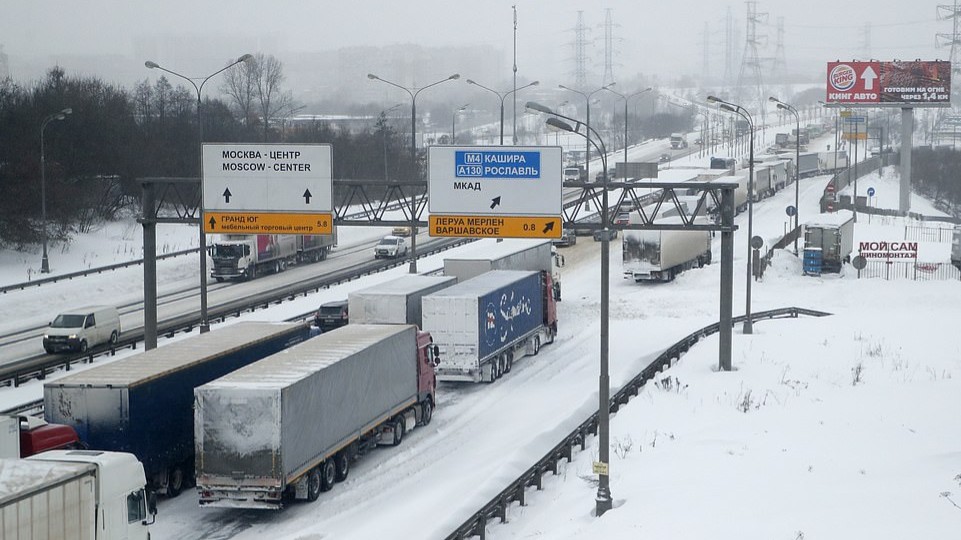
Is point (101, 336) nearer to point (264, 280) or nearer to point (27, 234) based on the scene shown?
point (264, 280)

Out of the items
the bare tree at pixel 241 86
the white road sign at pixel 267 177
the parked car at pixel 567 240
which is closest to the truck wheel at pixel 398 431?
the white road sign at pixel 267 177

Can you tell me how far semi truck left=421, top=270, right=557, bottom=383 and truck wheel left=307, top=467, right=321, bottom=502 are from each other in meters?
10.7

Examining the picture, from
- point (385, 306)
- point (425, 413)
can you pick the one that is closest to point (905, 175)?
point (385, 306)

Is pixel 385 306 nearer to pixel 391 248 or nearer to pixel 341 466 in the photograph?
pixel 341 466

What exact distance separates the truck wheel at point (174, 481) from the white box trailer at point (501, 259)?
18.0 meters

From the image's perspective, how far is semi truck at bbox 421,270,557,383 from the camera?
33.4 metres

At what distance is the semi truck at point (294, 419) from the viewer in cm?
2133

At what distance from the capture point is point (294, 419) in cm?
2173

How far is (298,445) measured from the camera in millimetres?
22031

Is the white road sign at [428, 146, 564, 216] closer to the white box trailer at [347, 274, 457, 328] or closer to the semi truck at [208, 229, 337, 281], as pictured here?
the white box trailer at [347, 274, 457, 328]

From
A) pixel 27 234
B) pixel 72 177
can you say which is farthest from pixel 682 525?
pixel 72 177

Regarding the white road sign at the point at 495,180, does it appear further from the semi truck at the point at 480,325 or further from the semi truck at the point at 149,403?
the semi truck at the point at 149,403

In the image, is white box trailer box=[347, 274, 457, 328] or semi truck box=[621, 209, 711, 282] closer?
white box trailer box=[347, 274, 457, 328]

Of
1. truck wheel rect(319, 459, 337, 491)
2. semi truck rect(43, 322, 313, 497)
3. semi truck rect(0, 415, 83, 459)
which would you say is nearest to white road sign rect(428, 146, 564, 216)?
semi truck rect(43, 322, 313, 497)
